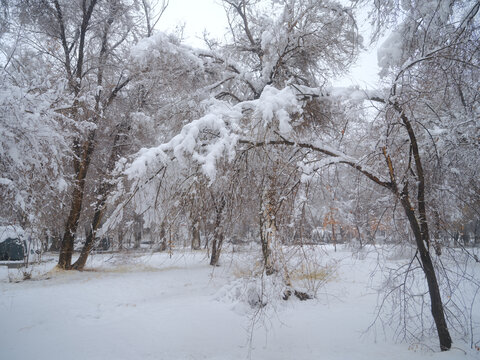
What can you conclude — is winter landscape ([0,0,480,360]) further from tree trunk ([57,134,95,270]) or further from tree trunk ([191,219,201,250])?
tree trunk ([57,134,95,270])

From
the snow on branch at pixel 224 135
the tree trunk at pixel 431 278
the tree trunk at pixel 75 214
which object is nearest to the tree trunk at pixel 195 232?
the snow on branch at pixel 224 135

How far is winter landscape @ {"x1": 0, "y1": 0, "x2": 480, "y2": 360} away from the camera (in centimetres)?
323

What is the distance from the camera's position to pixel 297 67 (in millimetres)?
7098

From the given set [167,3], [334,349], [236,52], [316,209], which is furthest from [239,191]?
[167,3]

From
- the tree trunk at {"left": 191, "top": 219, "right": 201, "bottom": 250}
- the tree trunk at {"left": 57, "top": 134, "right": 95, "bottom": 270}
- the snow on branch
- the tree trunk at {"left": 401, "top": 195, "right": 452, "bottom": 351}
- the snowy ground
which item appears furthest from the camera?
the tree trunk at {"left": 57, "top": 134, "right": 95, "bottom": 270}

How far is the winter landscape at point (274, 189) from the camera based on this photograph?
323 cm

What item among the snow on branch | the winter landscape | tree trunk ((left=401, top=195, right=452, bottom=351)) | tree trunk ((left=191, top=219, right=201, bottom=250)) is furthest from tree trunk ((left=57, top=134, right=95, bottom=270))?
tree trunk ((left=401, top=195, right=452, bottom=351))

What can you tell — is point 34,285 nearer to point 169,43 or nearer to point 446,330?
point 169,43

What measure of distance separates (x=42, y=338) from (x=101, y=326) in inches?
39.4

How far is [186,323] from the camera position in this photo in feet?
19.1

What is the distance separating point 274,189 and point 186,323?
4.21m

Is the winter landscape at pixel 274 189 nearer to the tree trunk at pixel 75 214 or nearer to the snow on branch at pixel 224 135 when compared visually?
the snow on branch at pixel 224 135

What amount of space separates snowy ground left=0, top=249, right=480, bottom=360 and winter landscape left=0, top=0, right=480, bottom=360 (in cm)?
5

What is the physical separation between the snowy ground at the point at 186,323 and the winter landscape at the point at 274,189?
46 millimetres
